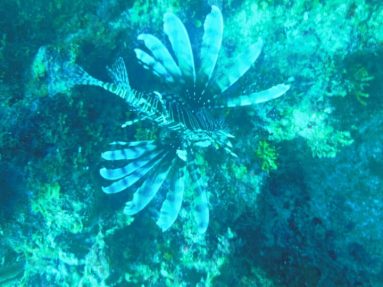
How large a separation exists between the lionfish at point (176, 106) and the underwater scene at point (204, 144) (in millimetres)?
17

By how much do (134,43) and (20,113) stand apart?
1.88 meters

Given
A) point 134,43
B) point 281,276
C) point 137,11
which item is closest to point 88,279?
point 281,276

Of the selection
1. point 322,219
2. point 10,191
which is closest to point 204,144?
point 322,219

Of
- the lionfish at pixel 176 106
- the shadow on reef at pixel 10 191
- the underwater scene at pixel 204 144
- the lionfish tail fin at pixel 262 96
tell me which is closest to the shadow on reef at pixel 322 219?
the underwater scene at pixel 204 144

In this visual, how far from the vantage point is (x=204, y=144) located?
3.65 metres

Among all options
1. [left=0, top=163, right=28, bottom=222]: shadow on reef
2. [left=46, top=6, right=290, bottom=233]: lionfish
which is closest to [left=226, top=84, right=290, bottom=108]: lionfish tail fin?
[left=46, top=6, right=290, bottom=233]: lionfish

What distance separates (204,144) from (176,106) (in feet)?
1.78

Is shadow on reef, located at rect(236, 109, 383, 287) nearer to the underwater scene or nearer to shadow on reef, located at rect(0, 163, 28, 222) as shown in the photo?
the underwater scene

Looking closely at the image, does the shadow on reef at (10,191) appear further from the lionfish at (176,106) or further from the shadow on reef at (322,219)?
the shadow on reef at (322,219)

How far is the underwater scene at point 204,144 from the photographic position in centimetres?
350

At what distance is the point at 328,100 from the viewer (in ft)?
12.8

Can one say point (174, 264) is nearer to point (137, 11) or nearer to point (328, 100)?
point (328, 100)

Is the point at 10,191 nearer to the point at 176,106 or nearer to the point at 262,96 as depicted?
the point at 176,106

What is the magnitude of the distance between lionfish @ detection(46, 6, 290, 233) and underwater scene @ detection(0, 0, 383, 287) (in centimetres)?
2
